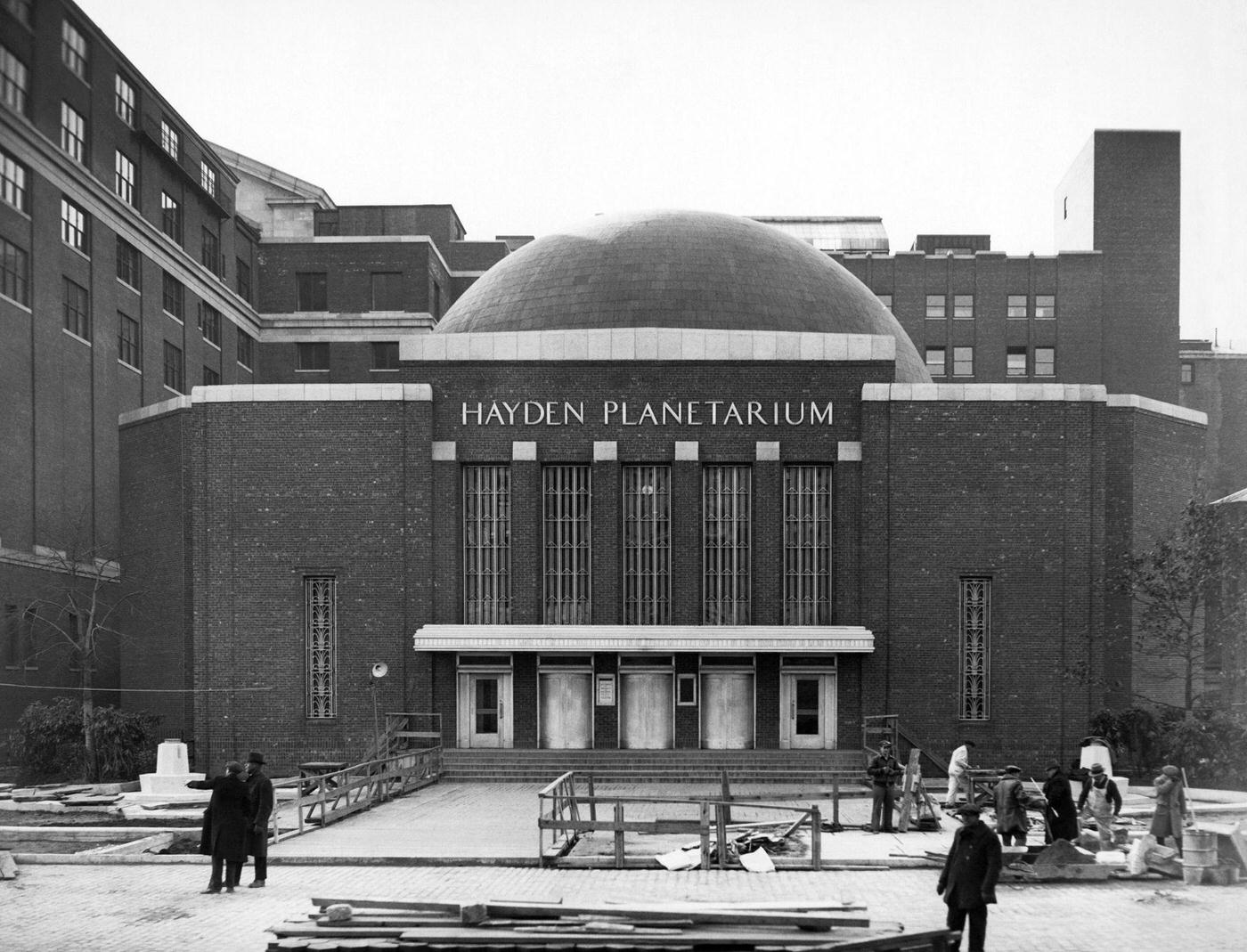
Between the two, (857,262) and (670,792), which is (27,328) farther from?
(857,262)

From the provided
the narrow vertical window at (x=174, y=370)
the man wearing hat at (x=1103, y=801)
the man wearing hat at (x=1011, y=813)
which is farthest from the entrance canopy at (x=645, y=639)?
the narrow vertical window at (x=174, y=370)

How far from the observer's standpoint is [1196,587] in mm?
35000

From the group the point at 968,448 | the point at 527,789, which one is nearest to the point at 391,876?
the point at 527,789

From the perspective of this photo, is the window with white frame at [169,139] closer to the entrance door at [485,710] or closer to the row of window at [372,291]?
the row of window at [372,291]

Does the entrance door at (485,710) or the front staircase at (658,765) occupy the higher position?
the entrance door at (485,710)

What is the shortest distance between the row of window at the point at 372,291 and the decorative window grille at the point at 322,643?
3300cm

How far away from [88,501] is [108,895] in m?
27.2

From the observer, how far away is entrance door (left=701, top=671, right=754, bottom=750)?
34594mm

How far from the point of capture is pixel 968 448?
3484 cm


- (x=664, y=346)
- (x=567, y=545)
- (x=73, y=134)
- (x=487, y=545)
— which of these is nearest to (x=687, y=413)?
(x=664, y=346)

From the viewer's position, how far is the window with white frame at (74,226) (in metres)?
41.8

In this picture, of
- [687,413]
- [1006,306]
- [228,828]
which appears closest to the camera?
[228,828]

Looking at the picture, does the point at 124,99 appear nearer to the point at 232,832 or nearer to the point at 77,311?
the point at 77,311

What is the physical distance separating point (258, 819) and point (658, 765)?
16.1 m
